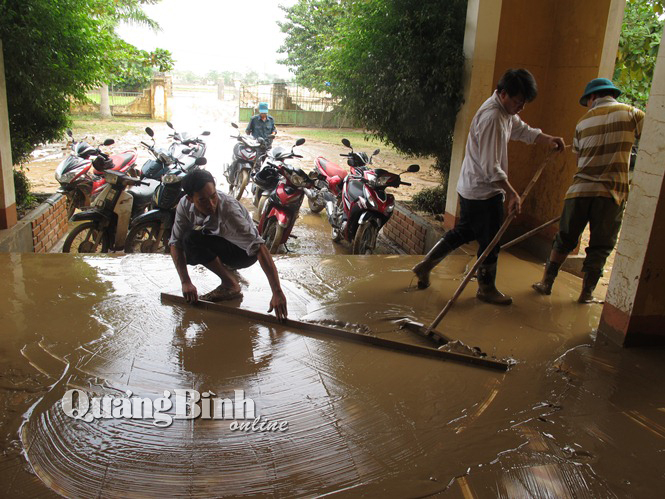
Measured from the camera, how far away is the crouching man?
3742 mm

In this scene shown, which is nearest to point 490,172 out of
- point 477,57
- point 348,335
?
point 348,335

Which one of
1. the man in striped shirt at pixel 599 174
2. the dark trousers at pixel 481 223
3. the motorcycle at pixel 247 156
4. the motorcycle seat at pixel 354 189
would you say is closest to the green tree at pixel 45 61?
the motorcycle at pixel 247 156

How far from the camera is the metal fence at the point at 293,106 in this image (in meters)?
23.8

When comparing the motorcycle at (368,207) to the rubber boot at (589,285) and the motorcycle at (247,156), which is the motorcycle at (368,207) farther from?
the motorcycle at (247,156)

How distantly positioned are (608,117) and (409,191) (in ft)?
23.9

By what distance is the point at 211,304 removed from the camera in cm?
411

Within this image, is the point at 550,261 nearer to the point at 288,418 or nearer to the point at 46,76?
the point at 288,418

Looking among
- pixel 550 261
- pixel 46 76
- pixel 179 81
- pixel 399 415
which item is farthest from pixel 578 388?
pixel 179 81

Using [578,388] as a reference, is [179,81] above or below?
above

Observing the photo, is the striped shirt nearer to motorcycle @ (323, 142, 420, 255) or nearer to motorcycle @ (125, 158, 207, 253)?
motorcycle @ (323, 142, 420, 255)

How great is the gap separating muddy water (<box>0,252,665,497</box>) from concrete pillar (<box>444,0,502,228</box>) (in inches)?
98.6

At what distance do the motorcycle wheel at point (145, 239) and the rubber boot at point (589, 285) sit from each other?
4.26 meters

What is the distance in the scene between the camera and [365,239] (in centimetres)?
628

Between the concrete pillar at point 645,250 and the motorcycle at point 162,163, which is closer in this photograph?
the concrete pillar at point 645,250
